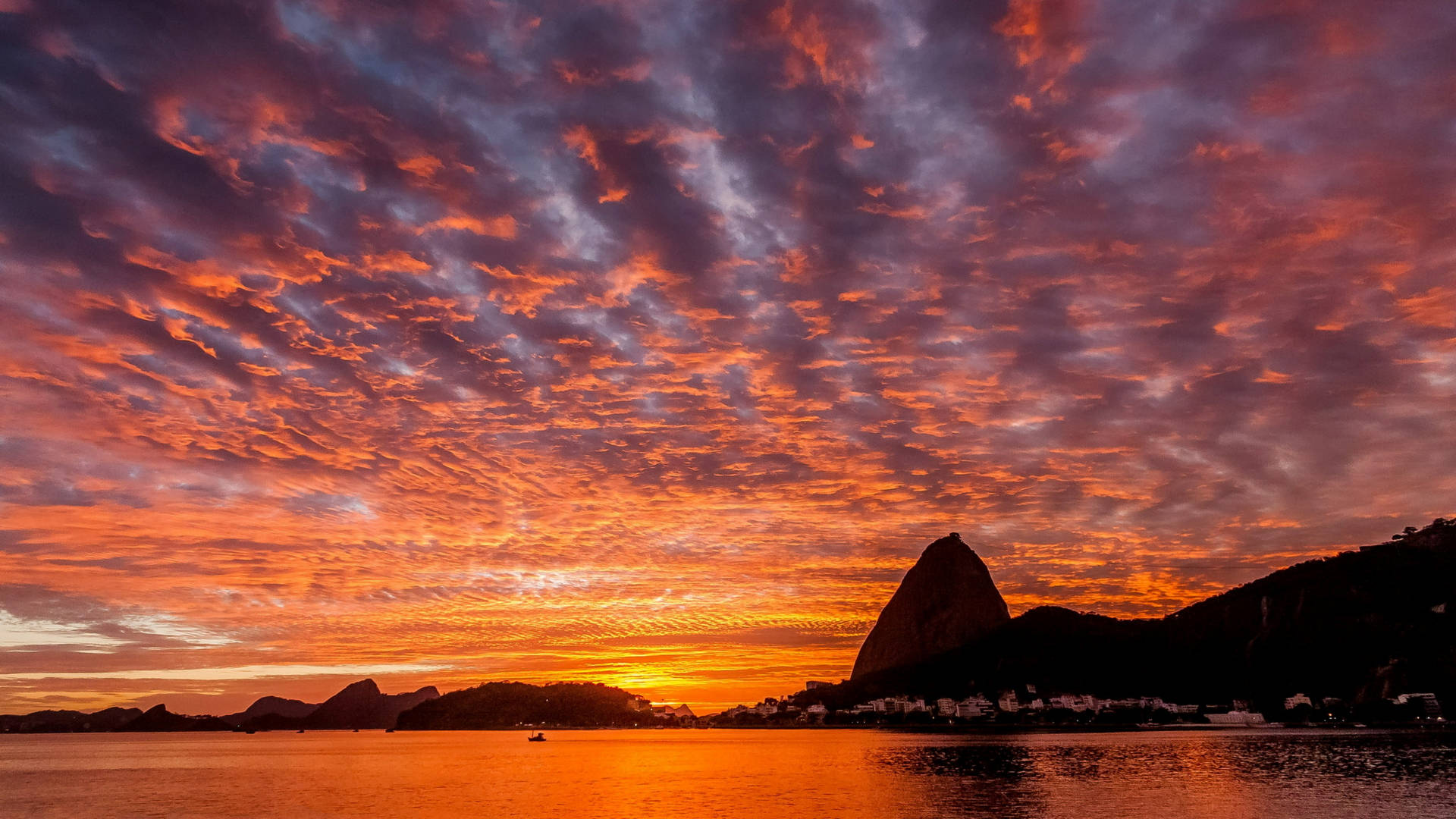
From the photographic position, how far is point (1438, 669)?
646ft


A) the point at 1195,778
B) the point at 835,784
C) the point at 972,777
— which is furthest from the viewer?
the point at 972,777

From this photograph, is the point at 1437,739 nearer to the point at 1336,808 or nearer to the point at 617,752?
the point at 1336,808

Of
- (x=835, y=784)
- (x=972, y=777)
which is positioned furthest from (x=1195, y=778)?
(x=835, y=784)

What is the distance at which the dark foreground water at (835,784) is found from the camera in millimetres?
72750

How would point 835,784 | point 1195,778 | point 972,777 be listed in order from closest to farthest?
point 1195,778, point 835,784, point 972,777

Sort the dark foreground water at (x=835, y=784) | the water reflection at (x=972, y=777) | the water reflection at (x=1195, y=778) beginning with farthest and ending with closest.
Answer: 1. the dark foreground water at (x=835, y=784)
2. the water reflection at (x=972, y=777)
3. the water reflection at (x=1195, y=778)

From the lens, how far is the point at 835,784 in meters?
98.0

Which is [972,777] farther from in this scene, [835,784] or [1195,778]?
[1195,778]

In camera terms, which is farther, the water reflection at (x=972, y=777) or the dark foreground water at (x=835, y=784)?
the dark foreground water at (x=835, y=784)

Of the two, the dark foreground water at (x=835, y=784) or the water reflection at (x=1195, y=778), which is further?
the dark foreground water at (x=835, y=784)

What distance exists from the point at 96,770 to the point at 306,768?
122 feet

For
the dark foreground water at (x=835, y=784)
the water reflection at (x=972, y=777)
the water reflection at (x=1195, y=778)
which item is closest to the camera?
the water reflection at (x=1195, y=778)

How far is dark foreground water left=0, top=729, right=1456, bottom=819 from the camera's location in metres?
72.8

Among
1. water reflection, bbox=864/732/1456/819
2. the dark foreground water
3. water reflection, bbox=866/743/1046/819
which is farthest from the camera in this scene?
the dark foreground water
